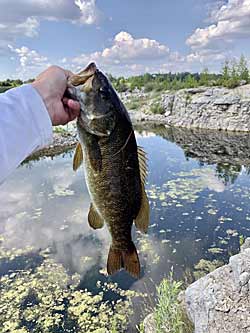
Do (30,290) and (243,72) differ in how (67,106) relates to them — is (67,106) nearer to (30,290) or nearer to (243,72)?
(30,290)

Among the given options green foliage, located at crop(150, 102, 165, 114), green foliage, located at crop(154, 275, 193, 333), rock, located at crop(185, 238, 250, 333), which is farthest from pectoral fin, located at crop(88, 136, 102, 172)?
green foliage, located at crop(150, 102, 165, 114)

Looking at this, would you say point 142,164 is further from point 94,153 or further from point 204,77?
point 204,77

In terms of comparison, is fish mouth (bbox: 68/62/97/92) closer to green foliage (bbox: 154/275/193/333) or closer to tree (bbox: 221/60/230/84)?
green foliage (bbox: 154/275/193/333)

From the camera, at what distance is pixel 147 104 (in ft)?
94.1

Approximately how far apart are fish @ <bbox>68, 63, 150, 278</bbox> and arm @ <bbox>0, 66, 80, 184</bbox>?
0.18m

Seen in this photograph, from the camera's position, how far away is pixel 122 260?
180cm

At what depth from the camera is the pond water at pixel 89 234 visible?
553 cm

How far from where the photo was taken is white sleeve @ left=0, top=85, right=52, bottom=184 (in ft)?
3.26

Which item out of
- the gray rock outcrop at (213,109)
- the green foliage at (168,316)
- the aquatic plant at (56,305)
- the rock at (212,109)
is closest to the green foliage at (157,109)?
the rock at (212,109)

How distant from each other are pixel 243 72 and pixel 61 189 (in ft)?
62.4

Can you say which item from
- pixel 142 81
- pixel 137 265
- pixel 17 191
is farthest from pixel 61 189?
pixel 142 81

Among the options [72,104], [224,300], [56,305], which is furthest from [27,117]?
[56,305]

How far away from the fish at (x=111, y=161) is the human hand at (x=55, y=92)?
0.06m

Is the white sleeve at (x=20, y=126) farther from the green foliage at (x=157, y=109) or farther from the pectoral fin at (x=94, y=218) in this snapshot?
the green foliage at (x=157, y=109)
